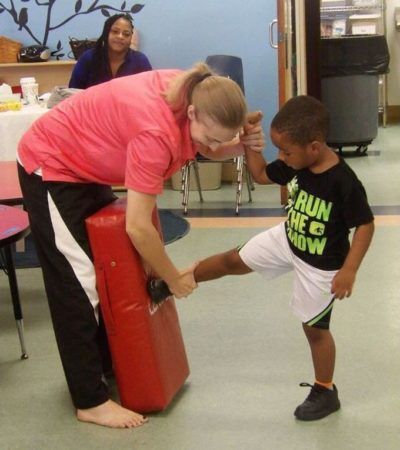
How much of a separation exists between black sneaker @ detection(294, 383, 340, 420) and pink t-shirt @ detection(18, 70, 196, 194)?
2.72 feet

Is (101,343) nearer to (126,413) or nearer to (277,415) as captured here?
(126,413)

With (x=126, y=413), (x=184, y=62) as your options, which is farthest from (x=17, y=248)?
(x=184, y=62)

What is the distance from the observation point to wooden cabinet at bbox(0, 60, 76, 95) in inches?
224

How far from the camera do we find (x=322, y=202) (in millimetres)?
1929

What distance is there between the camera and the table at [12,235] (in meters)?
2.43

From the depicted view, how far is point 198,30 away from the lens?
5566 millimetres

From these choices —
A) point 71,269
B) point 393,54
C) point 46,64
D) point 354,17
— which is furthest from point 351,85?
point 71,269

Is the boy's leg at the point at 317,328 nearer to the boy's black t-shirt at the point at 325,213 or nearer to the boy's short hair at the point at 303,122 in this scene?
the boy's black t-shirt at the point at 325,213

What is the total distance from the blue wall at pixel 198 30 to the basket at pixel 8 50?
222 mm

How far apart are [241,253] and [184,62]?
374cm

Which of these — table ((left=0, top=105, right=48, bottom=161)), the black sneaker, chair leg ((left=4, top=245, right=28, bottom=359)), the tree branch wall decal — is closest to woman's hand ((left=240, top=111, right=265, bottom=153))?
the black sneaker

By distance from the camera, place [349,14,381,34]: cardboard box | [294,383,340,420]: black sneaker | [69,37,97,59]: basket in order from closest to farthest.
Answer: [294,383,340,420]: black sneaker < [69,37,97,59]: basket < [349,14,381,34]: cardboard box

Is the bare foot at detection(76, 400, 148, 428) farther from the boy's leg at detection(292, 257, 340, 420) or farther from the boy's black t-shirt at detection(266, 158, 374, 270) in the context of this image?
the boy's black t-shirt at detection(266, 158, 374, 270)

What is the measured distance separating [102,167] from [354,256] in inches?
30.0
